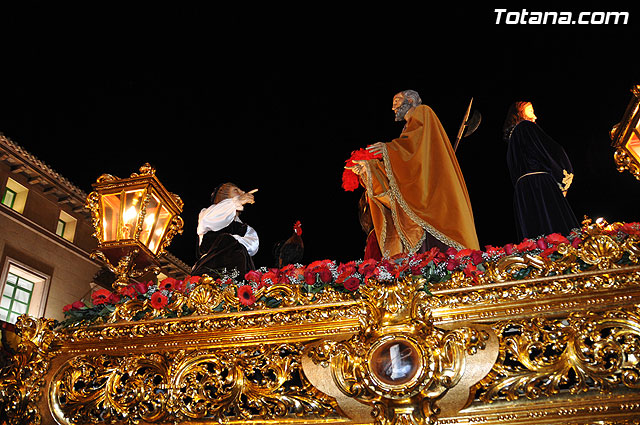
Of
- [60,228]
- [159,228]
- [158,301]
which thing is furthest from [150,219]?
[60,228]

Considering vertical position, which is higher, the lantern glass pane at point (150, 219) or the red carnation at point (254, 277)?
the lantern glass pane at point (150, 219)

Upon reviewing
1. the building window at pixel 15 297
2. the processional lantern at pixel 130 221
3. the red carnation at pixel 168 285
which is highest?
the building window at pixel 15 297

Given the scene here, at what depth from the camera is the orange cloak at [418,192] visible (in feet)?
16.8

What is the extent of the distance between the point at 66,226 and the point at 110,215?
1744 centimetres

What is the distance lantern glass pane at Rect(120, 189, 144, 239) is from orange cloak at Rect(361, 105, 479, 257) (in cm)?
219

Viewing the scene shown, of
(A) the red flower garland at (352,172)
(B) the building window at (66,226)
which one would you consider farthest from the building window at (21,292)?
(A) the red flower garland at (352,172)

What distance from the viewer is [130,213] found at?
190 inches

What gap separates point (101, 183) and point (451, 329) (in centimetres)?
336

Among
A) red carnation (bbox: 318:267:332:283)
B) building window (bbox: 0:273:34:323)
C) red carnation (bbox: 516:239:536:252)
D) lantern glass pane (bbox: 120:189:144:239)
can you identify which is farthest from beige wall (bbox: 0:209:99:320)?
red carnation (bbox: 516:239:536:252)

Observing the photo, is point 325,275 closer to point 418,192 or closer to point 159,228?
point 418,192

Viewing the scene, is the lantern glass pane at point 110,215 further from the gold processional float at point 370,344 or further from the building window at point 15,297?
the building window at point 15,297

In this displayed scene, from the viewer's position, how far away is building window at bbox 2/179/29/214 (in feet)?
58.9

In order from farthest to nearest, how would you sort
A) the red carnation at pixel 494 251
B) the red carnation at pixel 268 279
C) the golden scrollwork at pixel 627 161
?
the golden scrollwork at pixel 627 161, the red carnation at pixel 268 279, the red carnation at pixel 494 251

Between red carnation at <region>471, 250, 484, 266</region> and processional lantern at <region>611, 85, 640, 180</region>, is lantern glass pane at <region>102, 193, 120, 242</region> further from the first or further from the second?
processional lantern at <region>611, 85, 640, 180</region>
